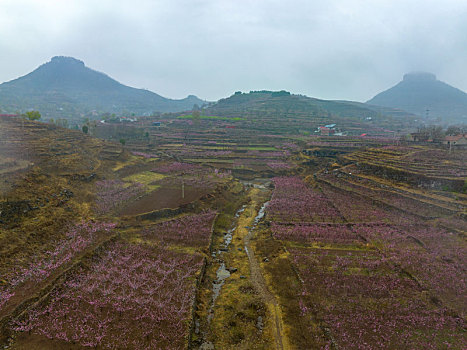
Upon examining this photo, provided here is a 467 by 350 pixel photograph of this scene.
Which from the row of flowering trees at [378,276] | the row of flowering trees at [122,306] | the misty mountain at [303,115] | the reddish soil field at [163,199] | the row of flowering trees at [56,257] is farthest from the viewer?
the misty mountain at [303,115]

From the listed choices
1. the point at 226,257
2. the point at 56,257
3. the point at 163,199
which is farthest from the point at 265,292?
the point at 163,199

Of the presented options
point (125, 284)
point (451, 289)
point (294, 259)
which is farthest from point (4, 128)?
point (451, 289)

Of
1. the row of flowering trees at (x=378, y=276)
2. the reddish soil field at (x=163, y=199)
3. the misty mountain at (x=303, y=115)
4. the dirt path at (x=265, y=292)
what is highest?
the misty mountain at (x=303, y=115)

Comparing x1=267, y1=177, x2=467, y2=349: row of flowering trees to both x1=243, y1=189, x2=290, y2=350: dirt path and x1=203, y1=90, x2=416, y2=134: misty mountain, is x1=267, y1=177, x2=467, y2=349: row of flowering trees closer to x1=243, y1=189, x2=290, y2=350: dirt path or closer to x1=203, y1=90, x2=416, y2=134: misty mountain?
x1=243, y1=189, x2=290, y2=350: dirt path

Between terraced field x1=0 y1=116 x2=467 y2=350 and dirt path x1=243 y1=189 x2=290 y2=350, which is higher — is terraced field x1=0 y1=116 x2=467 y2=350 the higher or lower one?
the higher one

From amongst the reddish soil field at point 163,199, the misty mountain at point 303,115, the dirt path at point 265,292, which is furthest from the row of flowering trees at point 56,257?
the misty mountain at point 303,115

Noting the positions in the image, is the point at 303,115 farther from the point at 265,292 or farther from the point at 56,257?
the point at 56,257

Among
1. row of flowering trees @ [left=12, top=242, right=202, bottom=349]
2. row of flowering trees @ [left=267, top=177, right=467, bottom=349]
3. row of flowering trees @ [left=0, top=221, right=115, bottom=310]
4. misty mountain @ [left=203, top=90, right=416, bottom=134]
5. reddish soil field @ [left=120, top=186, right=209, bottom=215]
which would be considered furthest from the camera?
misty mountain @ [left=203, top=90, right=416, bottom=134]

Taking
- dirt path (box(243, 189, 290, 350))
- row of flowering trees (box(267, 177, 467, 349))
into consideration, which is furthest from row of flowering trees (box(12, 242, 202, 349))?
row of flowering trees (box(267, 177, 467, 349))

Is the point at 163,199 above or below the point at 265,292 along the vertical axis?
above

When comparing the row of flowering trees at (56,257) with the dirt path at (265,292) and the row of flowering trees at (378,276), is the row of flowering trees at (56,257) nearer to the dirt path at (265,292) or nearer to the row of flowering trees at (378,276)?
the dirt path at (265,292)

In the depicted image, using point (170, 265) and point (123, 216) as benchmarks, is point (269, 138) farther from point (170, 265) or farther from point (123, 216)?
point (170, 265)

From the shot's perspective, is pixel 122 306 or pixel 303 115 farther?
pixel 303 115
